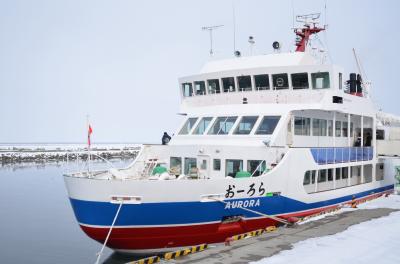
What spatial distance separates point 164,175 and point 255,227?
3845 millimetres

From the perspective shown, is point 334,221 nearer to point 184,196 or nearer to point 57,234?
point 184,196

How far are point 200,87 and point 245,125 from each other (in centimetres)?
425

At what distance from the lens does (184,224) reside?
1249 cm

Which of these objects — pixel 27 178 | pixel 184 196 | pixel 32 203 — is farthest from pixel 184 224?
pixel 27 178

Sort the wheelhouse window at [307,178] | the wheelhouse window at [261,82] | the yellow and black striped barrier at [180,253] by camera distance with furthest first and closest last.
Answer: the wheelhouse window at [261,82], the wheelhouse window at [307,178], the yellow and black striped barrier at [180,253]

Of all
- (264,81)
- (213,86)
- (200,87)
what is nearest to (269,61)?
(264,81)

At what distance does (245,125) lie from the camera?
1683cm

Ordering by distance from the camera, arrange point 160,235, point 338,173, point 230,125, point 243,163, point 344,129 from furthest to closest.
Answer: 1. point 344,129
2. point 338,173
3. point 230,125
4. point 243,163
5. point 160,235

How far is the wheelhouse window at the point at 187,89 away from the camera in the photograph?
20547 millimetres

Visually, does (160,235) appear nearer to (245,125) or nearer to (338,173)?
(245,125)

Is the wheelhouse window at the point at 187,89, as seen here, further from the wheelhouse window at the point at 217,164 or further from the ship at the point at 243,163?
the wheelhouse window at the point at 217,164

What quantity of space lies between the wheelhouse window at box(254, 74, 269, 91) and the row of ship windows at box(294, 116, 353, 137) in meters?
2.19

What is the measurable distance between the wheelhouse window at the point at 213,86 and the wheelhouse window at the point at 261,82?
1949 millimetres

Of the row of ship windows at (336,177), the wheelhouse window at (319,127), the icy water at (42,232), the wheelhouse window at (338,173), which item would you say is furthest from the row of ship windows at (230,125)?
the icy water at (42,232)
